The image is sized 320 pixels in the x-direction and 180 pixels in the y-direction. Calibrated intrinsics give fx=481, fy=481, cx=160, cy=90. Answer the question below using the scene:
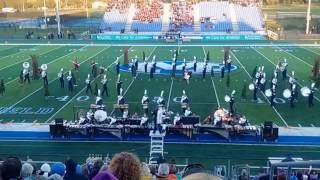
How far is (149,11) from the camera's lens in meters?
50.9

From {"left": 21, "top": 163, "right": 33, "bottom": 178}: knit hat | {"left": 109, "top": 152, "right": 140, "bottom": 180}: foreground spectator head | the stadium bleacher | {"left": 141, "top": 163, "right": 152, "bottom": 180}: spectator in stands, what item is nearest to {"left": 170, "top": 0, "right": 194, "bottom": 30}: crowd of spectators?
the stadium bleacher

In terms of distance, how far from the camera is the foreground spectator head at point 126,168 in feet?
11.4

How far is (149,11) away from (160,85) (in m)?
31.7

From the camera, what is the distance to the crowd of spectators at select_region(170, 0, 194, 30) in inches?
1884

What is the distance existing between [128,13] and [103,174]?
4867cm

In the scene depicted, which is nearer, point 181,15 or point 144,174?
point 144,174

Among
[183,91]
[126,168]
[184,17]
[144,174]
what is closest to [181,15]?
[184,17]

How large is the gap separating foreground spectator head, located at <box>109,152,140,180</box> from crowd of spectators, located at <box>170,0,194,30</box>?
43507 millimetres

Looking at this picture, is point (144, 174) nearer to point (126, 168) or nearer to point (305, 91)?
point (126, 168)

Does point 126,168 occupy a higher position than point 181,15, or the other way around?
point 181,15

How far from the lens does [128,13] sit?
167ft

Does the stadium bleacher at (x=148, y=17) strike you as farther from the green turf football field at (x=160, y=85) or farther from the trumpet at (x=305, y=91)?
the trumpet at (x=305, y=91)

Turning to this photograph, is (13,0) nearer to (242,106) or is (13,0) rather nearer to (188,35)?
(188,35)

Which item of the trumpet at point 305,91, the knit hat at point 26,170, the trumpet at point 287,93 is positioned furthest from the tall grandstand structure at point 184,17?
the knit hat at point 26,170
